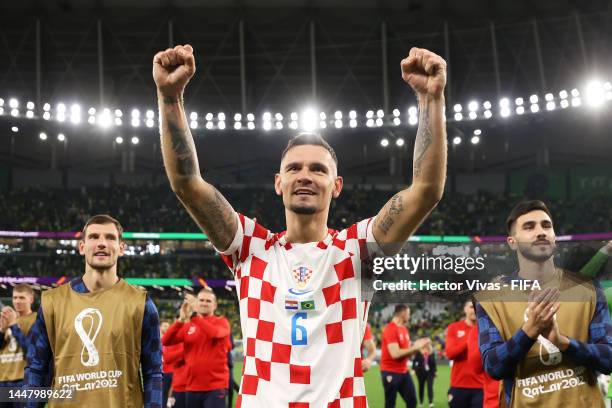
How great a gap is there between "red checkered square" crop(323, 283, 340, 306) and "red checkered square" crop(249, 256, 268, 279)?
0.93 ft

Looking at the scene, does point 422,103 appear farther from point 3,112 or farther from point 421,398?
point 3,112

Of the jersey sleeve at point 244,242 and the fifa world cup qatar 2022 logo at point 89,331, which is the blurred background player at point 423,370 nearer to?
the fifa world cup qatar 2022 logo at point 89,331

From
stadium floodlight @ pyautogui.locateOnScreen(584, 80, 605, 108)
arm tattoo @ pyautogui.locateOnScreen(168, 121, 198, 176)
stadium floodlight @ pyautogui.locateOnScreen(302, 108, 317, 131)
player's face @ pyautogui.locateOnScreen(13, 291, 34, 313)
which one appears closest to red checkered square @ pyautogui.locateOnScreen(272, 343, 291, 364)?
arm tattoo @ pyautogui.locateOnScreen(168, 121, 198, 176)

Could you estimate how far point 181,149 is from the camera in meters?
2.60

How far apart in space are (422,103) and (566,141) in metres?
34.7

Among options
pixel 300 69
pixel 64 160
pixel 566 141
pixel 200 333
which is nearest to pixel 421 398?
pixel 200 333

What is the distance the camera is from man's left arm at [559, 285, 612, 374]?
10.5 ft

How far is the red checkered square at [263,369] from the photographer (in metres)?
2.54

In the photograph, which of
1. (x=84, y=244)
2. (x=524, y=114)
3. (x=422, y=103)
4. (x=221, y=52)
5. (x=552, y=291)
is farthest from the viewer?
(x=221, y=52)

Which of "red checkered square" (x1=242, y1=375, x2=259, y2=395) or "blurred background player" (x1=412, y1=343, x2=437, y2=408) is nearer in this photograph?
"red checkered square" (x1=242, y1=375, x2=259, y2=395)

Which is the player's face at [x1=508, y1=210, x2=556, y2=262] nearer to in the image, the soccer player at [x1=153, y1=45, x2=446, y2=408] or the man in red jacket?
the soccer player at [x1=153, y1=45, x2=446, y2=408]

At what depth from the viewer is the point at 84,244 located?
4559 mm

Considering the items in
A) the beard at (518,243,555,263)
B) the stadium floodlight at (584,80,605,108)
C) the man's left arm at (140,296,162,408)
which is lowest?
the man's left arm at (140,296,162,408)

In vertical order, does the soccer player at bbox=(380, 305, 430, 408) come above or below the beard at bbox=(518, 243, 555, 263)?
below
